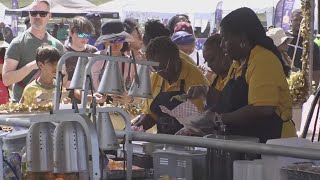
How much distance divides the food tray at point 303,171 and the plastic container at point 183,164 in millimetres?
533

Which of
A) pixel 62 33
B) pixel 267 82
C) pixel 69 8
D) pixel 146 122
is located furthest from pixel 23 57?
pixel 62 33

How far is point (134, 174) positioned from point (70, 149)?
0.69 m

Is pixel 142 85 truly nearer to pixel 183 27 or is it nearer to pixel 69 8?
pixel 183 27

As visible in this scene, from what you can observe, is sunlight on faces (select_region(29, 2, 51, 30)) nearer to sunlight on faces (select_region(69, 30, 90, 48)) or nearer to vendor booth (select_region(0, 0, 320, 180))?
sunlight on faces (select_region(69, 30, 90, 48))

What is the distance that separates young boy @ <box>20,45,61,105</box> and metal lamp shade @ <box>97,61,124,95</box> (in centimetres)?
259

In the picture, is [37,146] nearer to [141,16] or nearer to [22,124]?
[22,124]

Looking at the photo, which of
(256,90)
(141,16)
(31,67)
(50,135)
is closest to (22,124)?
(50,135)

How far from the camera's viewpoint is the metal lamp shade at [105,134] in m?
3.25

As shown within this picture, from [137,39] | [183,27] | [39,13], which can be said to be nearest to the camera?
[39,13]

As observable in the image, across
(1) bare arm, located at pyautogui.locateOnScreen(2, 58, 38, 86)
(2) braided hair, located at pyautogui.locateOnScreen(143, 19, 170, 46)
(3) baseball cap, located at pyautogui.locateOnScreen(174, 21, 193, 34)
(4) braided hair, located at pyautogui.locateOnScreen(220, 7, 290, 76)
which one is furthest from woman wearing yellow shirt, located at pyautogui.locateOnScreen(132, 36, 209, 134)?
(3) baseball cap, located at pyautogui.locateOnScreen(174, 21, 193, 34)

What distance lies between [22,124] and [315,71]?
473 cm

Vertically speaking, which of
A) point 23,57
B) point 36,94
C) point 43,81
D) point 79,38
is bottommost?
point 36,94

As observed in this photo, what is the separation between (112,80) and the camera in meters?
3.42

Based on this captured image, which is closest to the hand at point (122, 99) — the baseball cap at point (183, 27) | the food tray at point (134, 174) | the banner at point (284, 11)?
the baseball cap at point (183, 27)
